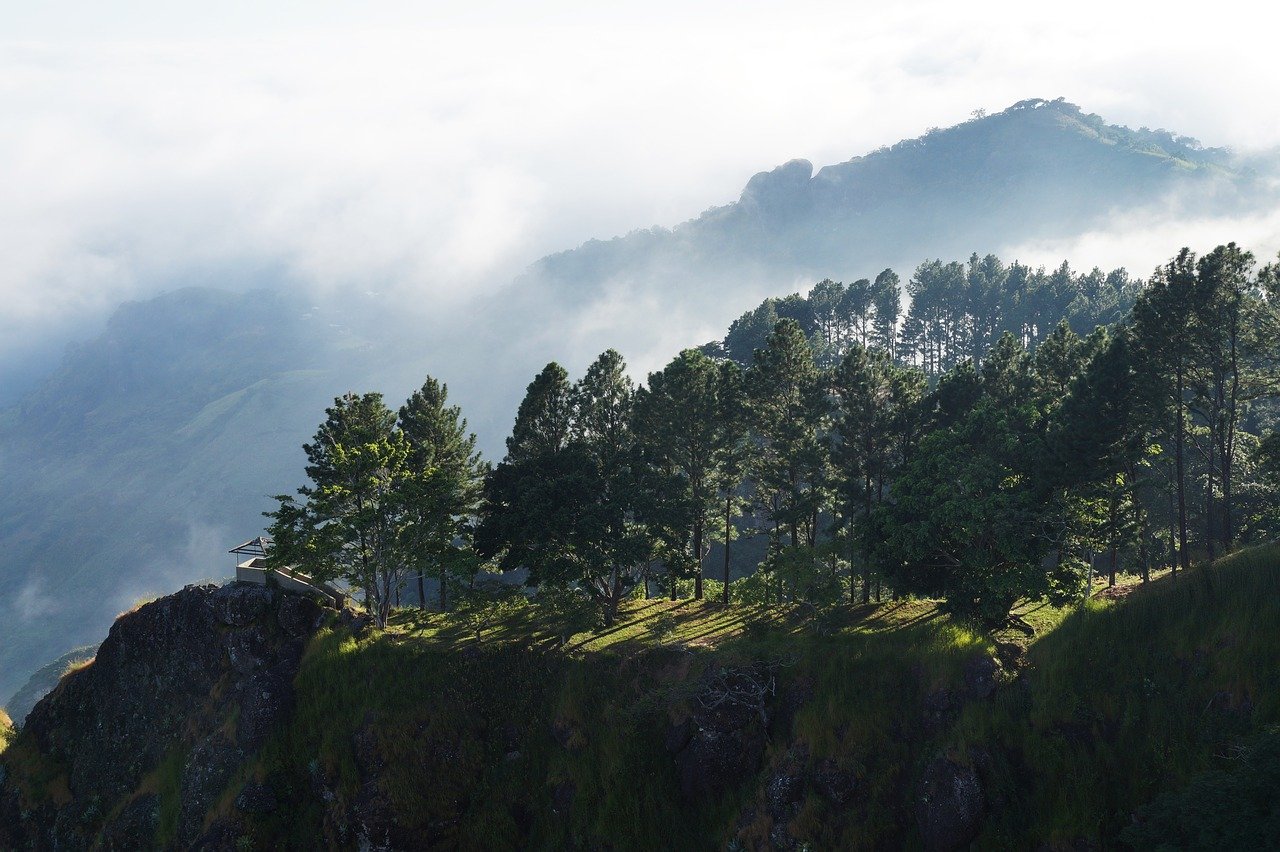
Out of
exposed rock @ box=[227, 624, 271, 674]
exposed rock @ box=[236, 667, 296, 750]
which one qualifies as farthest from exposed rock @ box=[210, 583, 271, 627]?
exposed rock @ box=[236, 667, 296, 750]

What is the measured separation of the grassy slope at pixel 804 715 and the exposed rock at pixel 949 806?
1.93ft

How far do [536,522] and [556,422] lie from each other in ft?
38.3

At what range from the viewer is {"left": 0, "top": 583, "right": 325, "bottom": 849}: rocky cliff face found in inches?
1603

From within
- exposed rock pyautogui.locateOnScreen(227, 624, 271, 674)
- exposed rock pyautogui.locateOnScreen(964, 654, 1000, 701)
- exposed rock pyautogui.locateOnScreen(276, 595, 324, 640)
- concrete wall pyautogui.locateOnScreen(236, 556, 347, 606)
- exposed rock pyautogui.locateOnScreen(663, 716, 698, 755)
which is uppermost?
concrete wall pyautogui.locateOnScreen(236, 556, 347, 606)

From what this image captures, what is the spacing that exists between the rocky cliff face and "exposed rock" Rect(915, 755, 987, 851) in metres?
34.0

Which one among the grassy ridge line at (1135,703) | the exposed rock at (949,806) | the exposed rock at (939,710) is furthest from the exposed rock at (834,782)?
the grassy ridge line at (1135,703)

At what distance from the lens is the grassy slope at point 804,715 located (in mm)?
25938

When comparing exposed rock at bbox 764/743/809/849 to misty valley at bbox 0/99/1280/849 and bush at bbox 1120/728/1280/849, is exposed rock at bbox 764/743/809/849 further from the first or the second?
bush at bbox 1120/728/1280/849

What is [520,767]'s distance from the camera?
1480 inches

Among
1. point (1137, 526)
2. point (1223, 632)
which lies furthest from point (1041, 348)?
point (1223, 632)

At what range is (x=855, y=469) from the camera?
164ft

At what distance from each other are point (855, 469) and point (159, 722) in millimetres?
49445

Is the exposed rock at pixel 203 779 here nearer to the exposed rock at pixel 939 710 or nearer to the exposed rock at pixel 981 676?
the exposed rock at pixel 939 710

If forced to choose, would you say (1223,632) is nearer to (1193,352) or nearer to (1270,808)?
(1270,808)
